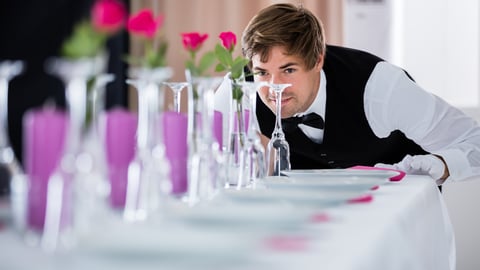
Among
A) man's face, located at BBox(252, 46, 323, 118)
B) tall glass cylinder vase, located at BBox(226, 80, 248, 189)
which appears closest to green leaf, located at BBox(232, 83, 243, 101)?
tall glass cylinder vase, located at BBox(226, 80, 248, 189)

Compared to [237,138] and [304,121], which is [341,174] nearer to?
[237,138]

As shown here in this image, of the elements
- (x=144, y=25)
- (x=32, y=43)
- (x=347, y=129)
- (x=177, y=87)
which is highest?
(x=144, y=25)

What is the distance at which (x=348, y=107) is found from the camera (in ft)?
8.36

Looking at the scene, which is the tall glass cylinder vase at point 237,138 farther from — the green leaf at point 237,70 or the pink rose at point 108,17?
the pink rose at point 108,17

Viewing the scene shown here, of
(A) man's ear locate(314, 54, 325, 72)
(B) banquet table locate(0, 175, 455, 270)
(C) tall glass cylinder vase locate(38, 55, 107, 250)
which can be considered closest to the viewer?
(B) banquet table locate(0, 175, 455, 270)

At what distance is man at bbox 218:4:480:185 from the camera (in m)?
2.32

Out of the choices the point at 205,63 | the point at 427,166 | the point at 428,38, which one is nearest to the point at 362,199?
the point at 205,63

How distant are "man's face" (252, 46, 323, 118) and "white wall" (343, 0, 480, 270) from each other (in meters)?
1.44

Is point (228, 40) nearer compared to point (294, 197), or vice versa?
point (294, 197)

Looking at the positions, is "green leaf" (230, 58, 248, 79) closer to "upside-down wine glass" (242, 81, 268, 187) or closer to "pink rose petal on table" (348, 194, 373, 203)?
"upside-down wine glass" (242, 81, 268, 187)

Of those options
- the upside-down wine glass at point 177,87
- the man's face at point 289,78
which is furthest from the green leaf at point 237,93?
the man's face at point 289,78

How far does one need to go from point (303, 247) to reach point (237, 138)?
639mm

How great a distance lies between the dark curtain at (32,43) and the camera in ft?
12.6

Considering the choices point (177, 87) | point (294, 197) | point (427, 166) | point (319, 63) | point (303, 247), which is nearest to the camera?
point (303, 247)
